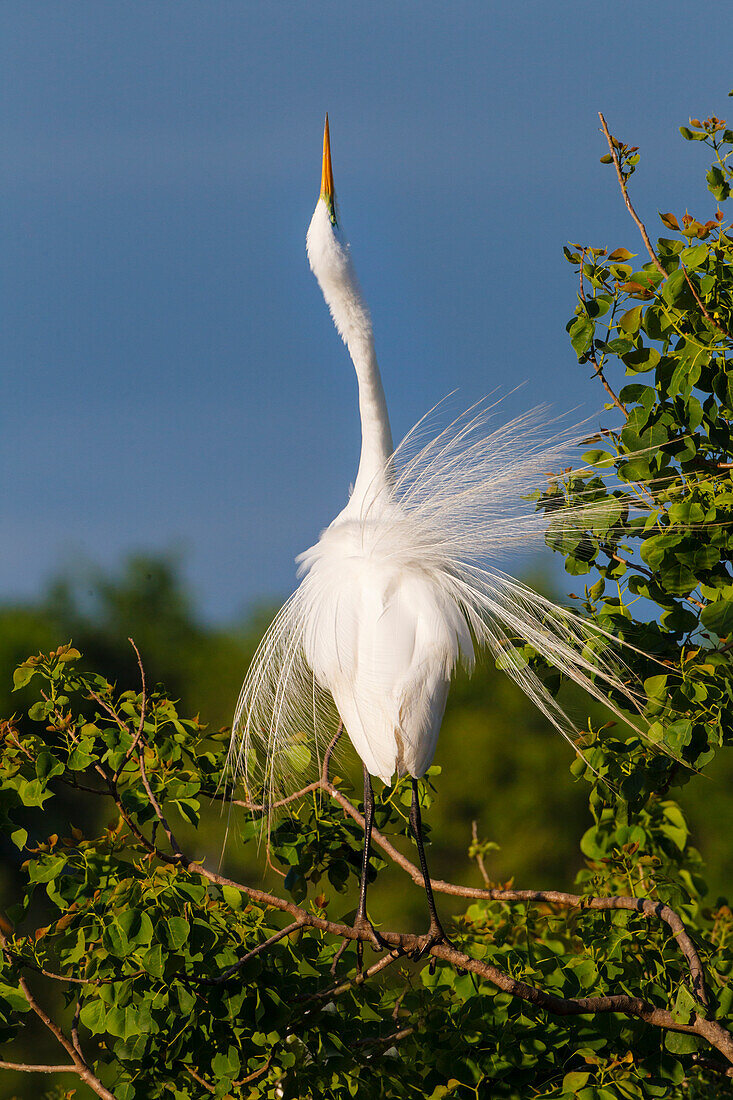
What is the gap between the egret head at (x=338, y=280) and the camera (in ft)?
9.29

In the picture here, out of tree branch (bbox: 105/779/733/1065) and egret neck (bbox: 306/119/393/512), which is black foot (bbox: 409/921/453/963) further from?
egret neck (bbox: 306/119/393/512)

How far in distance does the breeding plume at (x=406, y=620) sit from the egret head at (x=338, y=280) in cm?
58

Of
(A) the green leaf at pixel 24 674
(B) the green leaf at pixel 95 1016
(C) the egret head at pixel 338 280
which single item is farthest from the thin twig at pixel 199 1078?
(C) the egret head at pixel 338 280

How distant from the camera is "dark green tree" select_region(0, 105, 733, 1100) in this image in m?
1.67

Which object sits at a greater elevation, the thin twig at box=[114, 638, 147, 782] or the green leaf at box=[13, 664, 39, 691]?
the green leaf at box=[13, 664, 39, 691]

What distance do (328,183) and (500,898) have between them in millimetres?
2224

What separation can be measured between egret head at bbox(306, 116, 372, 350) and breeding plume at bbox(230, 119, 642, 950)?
58 centimetres

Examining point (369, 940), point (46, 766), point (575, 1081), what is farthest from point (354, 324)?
point (575, 1081)

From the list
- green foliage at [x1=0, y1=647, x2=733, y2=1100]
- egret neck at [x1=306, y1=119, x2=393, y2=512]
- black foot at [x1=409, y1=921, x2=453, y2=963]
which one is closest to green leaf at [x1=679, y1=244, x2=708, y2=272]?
green foliage at [x1=0, y1=647, x2=733, y2=1100]

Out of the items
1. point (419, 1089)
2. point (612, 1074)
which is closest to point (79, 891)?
point (419, 1089)

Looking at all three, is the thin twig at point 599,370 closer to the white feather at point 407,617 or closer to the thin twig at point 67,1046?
the white feather at point 407,617

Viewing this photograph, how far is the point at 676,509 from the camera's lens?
1.60 m

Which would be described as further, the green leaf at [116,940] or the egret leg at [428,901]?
the egret leg at [428,901]

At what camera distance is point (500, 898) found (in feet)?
6.66
